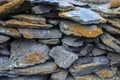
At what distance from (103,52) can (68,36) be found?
1.08 m

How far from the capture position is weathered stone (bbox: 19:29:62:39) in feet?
19.3

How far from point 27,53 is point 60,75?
107cm

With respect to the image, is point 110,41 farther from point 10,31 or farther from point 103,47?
point 10,31

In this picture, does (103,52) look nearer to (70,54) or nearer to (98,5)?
(70,54)

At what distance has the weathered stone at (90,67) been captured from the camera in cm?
607

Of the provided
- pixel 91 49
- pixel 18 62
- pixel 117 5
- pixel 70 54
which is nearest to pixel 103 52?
pixel 91 49

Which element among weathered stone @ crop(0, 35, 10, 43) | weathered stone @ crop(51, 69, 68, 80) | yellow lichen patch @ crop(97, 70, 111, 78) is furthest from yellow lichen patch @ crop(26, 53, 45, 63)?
yellow lichen patch @ crop(97, 70, 111, 78)

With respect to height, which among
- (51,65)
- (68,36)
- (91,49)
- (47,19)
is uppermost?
(47,19)

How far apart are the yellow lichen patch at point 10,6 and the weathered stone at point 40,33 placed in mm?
600

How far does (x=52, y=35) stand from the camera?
5996 mm

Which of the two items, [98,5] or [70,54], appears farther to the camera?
[98,5]

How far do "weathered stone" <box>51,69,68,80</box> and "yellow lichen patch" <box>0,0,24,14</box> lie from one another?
2.07m

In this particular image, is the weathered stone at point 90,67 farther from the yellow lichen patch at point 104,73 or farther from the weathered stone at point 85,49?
the weathered stone at point 85,49

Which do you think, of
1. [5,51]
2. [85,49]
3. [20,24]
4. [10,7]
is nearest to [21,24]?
[20,24]
